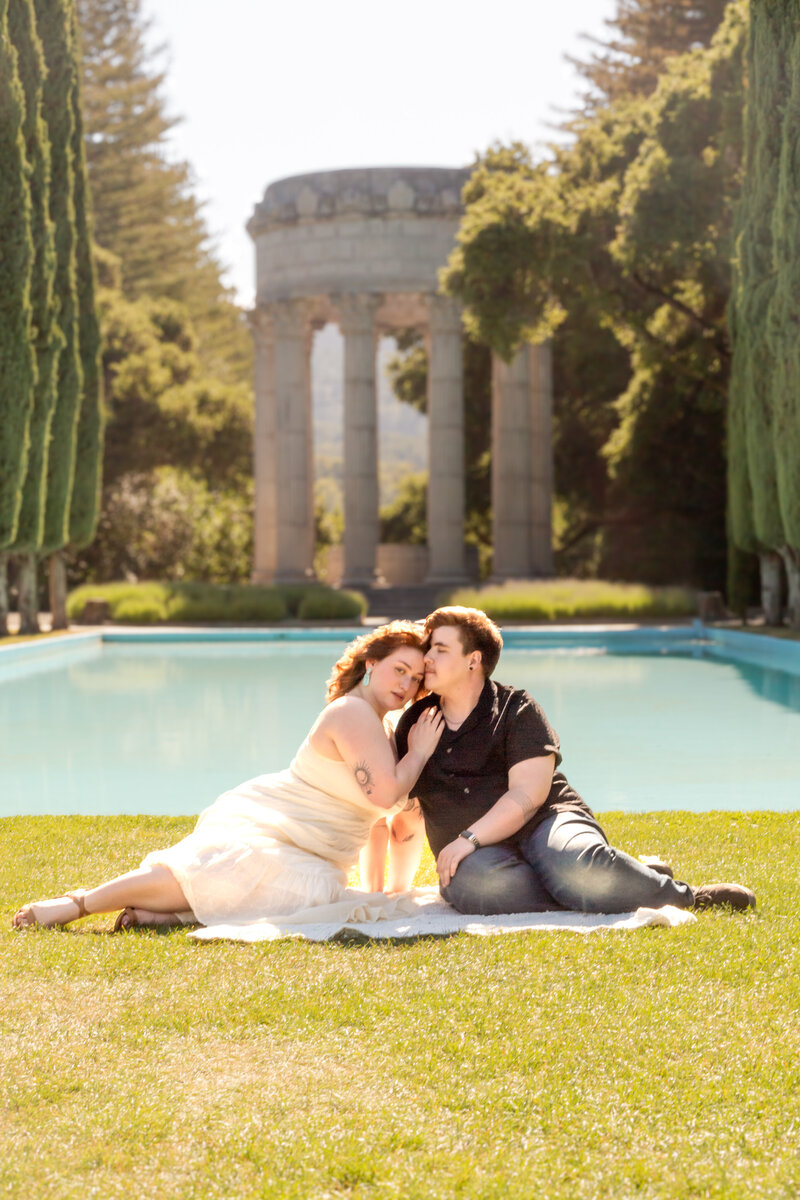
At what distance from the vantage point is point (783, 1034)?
15.3 feet

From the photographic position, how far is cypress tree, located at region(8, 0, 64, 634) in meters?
23.8

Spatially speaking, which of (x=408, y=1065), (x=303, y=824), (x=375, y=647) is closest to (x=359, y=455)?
(x=375, y=647)

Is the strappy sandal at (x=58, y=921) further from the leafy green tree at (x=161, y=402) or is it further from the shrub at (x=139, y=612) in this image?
the leafy green tree at (x=161, y=402)

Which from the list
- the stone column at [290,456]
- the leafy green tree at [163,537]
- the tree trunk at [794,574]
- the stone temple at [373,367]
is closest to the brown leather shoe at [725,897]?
the tree trunk at [794,574]

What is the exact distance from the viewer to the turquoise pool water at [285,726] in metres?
10.8

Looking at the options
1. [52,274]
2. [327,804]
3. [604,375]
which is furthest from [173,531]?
[327,804]

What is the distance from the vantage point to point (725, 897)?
6312 millimetres

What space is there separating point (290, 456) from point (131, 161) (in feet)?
83.5

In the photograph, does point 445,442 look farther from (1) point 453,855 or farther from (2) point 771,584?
(1) point 453,855

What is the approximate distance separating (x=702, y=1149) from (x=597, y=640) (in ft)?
78.4

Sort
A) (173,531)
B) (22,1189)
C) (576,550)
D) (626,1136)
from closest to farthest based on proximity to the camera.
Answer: (22,1189)
(626,1136)
(173,531)
(576,550)

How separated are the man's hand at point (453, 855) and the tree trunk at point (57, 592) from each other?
24.4 metres

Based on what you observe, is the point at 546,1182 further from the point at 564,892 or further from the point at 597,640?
the point at 597,640

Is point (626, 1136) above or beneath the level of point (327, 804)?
beneath
